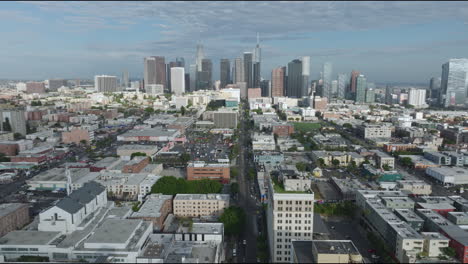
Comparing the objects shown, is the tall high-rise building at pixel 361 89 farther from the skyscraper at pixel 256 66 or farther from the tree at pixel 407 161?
the tree at pixel 407 161

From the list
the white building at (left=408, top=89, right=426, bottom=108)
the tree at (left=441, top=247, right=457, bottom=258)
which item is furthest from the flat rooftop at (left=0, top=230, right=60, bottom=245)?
the white building at (left=408, top=89, right=426, bottom=108)

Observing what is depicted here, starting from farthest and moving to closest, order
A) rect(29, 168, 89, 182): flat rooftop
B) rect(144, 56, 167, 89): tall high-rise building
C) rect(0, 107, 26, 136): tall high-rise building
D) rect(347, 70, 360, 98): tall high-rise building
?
1. rect(144, 56, 167, 89): tall high-rise building
2. rect(347, 70, 360, 98): tall high-rise building
3. rect(0, 107, 26, 136): tall high-rise building
4. rect(29, 168, 89, 182): flat rooftop

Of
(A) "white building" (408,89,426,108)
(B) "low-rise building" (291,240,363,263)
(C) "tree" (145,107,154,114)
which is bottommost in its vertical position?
(B) "low-rise building" (291,240,363,263)

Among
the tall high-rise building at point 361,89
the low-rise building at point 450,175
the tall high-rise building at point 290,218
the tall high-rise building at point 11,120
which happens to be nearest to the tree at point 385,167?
the low-rise building at point 450,175

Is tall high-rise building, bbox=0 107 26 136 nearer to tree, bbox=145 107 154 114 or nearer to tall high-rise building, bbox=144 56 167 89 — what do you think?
tree, bbox=145 107 154 114

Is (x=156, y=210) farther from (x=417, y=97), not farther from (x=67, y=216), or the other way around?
(x=417, y=97)

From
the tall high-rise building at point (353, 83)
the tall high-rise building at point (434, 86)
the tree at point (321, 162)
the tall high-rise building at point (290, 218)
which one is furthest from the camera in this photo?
the tall high-rise building at point (353, 83)

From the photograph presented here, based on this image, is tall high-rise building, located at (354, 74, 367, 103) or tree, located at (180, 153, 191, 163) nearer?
tree, located at (180, 153, 191, 163)
